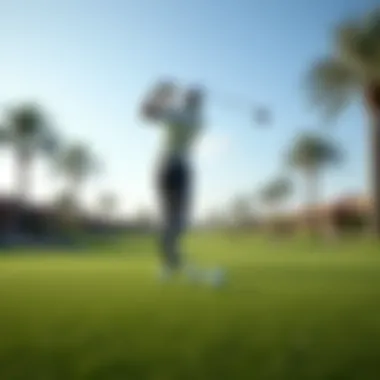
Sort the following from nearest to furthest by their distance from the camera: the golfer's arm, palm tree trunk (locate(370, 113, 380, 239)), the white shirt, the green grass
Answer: the green grass, the golfer's arm, the white shirt, palm tree trunk (locate(370, 113, 380, 239))

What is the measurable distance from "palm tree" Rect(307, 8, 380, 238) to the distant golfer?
1.38ft

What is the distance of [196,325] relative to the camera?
1352mm

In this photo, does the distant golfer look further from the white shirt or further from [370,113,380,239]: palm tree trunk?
[370,113,380,239]: palm tree trunk

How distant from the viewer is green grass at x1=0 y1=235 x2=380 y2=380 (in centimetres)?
105

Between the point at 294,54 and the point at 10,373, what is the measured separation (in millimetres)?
1240

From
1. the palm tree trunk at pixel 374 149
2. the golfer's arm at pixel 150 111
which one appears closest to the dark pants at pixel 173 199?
the golfer's arm at pixel 150 111

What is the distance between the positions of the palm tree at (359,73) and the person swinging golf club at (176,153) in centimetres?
42

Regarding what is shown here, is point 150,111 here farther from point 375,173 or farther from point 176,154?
point 375,173

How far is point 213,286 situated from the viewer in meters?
1.95

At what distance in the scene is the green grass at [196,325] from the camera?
1.05 metres

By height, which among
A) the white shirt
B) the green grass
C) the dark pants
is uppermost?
the white shirt

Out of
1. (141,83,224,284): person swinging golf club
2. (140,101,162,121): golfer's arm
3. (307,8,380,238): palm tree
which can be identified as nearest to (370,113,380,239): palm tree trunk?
(307,8,380,238): palm tree

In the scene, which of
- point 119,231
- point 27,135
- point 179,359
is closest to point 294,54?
point 119,231

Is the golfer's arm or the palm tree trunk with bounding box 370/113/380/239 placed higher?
the golfer's arm
